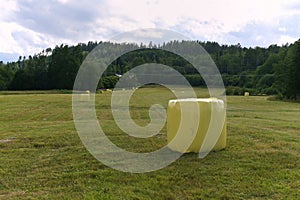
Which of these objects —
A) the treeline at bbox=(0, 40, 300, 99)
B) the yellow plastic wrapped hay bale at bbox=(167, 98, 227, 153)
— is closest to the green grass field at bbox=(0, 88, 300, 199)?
the yellow plastic wrapped hay bale at bbox=(167, 98, 227, 153)

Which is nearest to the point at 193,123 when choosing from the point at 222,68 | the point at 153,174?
the point at 153,174

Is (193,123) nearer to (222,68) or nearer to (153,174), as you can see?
(153,174)

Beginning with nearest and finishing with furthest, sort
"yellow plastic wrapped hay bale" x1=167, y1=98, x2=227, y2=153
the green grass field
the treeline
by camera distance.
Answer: the green grass field < "yellow plastic wrapped hay bale" x1=167, y1=98, x2=227, y2=153 < the treeline

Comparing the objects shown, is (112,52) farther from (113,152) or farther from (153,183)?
(153,183)

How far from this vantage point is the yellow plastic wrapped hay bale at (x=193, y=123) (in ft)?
23.4

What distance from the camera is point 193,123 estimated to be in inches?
279

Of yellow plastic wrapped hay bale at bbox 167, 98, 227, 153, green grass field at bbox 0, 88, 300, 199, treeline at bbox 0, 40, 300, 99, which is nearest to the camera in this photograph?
green grass field at bbox 0, 88, 300, 199

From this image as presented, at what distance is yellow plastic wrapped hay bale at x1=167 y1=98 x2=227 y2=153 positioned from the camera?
712 centimetres

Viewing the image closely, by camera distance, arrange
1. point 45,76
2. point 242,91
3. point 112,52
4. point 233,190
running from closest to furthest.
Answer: point 233,190
point 112,52
point 242,91
point 45,76

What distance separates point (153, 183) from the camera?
539 centimetres

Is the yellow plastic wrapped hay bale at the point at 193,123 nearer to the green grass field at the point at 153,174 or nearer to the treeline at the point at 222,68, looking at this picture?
the green grass field at the point at 153,174

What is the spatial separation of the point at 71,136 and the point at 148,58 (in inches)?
247

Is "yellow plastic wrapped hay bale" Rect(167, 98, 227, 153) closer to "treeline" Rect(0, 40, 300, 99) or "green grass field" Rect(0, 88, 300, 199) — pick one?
"green grass field" Rect(0, 88, 300, 199)

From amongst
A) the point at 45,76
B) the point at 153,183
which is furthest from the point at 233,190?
the point at 45,76
